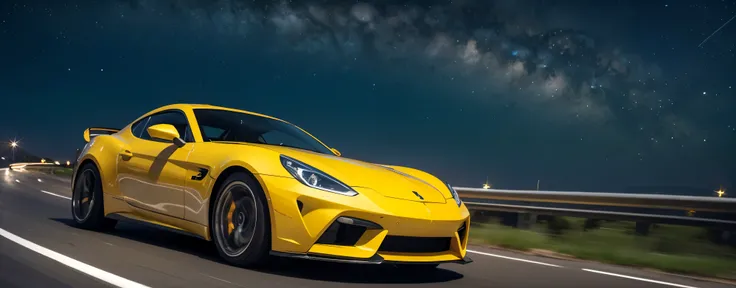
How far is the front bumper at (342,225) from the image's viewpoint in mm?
4535

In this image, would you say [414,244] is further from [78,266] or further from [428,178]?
[78,266]

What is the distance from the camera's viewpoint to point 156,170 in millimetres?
5895

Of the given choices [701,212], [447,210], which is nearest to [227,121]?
[447,210]

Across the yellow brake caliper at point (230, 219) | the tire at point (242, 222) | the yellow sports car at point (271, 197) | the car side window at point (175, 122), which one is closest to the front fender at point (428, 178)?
the yellow sports car at point (271, 197)

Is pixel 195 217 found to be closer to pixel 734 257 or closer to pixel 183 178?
pixel 183 178

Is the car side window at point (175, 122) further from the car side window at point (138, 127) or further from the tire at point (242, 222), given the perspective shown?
the tire at point (242, 222)

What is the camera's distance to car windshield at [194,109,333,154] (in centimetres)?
603

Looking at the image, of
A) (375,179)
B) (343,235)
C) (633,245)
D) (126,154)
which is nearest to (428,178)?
(375,179)

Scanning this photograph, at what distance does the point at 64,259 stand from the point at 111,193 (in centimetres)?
164

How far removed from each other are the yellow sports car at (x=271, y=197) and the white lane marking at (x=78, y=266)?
0.84 metres

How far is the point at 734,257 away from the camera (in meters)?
7.82

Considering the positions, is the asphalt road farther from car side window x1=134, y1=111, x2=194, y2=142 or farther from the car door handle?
car side window x1=134, y1=111, x2=194, y2=142

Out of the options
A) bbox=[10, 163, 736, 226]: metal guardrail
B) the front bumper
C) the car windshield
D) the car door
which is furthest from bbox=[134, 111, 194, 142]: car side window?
bbox=[10, 163, 736, 226]: metal guardrail

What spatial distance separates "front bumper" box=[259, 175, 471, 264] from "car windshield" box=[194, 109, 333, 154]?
54.8 inches
